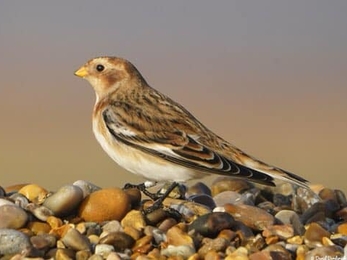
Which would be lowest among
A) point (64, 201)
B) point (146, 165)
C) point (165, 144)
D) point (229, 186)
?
point (229, 186)

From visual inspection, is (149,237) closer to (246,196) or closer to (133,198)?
(133,198)

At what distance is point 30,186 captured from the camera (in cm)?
749

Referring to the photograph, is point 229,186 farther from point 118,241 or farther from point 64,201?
point 118,241

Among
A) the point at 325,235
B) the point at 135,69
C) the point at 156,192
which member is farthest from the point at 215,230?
the point at 135,69

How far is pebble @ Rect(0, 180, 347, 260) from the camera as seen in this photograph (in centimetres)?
618

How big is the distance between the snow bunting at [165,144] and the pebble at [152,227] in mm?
221

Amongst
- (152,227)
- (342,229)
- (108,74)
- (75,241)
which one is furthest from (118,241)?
(108,74)

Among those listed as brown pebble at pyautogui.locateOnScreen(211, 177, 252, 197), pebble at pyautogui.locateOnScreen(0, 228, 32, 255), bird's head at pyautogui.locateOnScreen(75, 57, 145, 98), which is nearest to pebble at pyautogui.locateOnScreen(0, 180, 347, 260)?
pebble at pyautogui.locateOnScreen(0, 228, 32, 255)

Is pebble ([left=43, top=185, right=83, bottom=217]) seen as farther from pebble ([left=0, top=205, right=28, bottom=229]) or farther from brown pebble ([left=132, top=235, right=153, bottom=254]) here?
brown pebble ([left=132, top=235, right=153, bottom=254])

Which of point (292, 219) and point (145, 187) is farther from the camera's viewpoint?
point (145, 187)

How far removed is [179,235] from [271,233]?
0.60 meters

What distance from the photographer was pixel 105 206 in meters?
6.84

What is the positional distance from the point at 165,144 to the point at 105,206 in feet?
2.31

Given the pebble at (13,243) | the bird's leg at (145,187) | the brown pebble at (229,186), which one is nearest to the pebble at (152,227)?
the pebble at (13,243)
